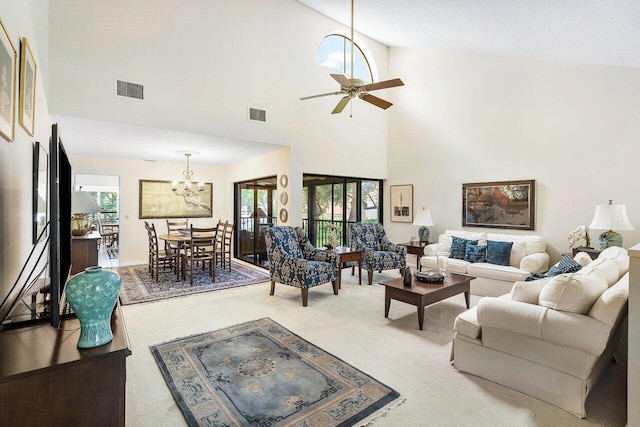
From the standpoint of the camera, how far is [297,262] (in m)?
4.36

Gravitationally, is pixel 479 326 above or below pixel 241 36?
below

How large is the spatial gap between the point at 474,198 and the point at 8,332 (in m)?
6.32

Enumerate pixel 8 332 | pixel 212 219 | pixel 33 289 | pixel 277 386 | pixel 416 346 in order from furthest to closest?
pixel 212 219 → pixel 416 346 → pixel 277 386 → pixel 33 289 → pixel 8 332

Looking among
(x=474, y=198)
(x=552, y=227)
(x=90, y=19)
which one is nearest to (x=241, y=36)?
(x=90, y=19)

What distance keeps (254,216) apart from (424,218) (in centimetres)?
370

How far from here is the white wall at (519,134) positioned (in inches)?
178

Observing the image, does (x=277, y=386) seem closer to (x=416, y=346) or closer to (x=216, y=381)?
(x=216, y=381)

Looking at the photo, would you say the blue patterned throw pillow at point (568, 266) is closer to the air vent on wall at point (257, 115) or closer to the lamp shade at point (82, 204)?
the air vent on wall at point (257, 115)

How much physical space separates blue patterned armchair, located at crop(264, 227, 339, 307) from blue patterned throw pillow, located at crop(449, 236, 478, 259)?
7.43 ft

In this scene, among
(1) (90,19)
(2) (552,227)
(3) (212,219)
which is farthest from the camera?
(3) (212,219)

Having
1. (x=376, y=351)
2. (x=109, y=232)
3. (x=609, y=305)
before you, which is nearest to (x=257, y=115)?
(x=376, y=351)

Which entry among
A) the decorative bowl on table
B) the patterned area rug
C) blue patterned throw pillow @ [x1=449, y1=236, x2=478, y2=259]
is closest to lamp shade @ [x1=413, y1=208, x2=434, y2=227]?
blue patterned throw pillow @ [x1=449, y1=236, x2=478, y2=259]

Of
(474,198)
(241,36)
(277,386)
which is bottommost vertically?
(277,386)

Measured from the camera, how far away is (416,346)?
3.05 metres
